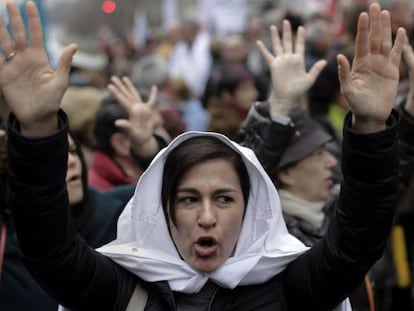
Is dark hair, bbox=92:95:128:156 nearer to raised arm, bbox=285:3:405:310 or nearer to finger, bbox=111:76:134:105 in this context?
finger, bbox=111:76:134:105

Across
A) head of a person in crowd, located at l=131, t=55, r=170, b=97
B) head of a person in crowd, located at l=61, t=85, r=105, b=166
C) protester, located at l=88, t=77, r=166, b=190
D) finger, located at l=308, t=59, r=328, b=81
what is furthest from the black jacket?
head of a person in crowd, located at l=131, t=55, r=170, b=97

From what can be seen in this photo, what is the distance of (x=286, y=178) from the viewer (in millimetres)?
4195

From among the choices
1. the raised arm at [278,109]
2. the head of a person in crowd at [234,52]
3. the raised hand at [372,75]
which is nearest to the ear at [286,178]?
the raised arm at [278,109]

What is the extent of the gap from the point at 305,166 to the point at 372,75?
56.9 inches

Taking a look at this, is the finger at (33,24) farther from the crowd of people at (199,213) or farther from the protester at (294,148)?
the protester at (294,148)

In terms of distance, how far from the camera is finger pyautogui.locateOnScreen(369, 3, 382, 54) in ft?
8.93

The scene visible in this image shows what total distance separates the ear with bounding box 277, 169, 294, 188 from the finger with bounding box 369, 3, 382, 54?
1.48 m

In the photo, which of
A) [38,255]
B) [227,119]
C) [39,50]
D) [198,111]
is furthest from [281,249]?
[198,111]

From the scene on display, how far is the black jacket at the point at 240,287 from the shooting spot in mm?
2641

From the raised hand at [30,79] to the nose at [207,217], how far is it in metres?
0.54

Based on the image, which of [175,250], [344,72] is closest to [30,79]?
[175,250]

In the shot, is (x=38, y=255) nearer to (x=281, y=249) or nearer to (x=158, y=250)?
(x=158, y=250)

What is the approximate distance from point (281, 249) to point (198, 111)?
21.0 feet

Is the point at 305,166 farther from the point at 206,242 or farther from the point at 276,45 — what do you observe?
the point at 206,242
